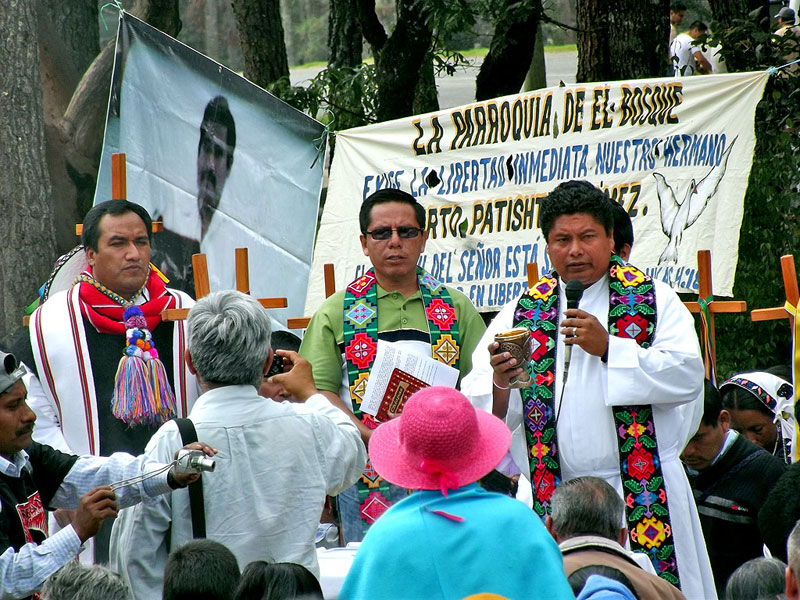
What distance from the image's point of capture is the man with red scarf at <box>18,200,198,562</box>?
190 inches

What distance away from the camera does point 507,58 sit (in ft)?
32.6

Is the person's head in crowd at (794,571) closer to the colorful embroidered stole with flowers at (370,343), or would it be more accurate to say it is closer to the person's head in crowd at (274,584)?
the person's head in crowd at (274,584)

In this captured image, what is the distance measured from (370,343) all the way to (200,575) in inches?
80.9

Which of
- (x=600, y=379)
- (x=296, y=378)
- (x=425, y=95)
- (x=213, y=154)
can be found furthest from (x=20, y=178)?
(x=600, y=379)

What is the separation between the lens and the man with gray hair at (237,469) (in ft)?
11.5

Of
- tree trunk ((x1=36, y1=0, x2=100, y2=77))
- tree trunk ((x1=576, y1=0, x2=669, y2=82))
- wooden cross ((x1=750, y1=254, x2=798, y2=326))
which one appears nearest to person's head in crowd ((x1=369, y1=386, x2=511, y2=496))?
wooden cross ((x1=750, y1=254, x2=798, y2=326))

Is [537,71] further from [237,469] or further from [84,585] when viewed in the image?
[84,585]

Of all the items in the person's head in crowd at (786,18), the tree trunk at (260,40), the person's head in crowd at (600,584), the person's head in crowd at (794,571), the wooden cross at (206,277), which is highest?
the tree trunk at (260,40)

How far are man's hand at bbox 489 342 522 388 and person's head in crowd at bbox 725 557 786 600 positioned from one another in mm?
1179

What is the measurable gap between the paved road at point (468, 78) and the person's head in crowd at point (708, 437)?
13.5 metres

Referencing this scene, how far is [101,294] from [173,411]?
23.2 inches

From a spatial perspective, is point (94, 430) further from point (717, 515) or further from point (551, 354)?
point (717, 515)

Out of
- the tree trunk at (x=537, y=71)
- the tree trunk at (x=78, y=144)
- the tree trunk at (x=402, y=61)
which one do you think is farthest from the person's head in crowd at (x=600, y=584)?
the tree trunk at (x=537, y=71)

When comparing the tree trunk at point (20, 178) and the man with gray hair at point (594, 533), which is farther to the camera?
the tree trunk at point (20, 178)
